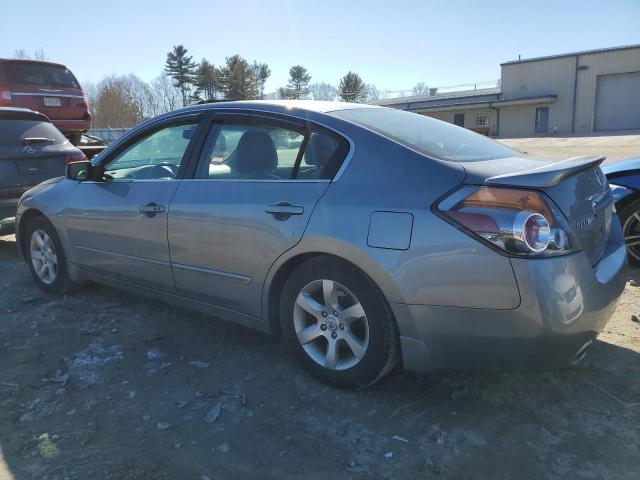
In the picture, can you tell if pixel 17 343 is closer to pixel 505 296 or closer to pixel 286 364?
pixel 286 364

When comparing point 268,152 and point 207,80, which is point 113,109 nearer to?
point 207,80

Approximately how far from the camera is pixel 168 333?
384 centimetres

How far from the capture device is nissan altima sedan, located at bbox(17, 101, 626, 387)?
7.75 ft

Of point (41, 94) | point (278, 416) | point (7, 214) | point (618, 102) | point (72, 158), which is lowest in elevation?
point (278, 416)

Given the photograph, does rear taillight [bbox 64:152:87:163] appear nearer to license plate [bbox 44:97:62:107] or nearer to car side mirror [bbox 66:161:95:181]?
car side mirror [bbox 66:161:95:181]

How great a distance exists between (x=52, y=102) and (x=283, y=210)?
10.2 metres

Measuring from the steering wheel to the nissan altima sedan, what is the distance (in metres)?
0.02

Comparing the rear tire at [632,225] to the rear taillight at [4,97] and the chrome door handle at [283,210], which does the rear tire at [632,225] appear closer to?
the chrome door handle at [283,210]

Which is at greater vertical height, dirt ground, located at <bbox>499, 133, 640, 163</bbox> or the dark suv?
the dark suv

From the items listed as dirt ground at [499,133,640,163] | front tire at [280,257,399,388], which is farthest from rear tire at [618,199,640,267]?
Result: dirt ground at [499,133,640,163]

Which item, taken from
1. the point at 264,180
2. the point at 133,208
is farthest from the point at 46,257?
the point at 264,180

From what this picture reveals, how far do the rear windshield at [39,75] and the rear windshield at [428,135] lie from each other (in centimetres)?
975

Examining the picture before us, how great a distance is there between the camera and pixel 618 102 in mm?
39031

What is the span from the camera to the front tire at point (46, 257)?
4.52 metres
